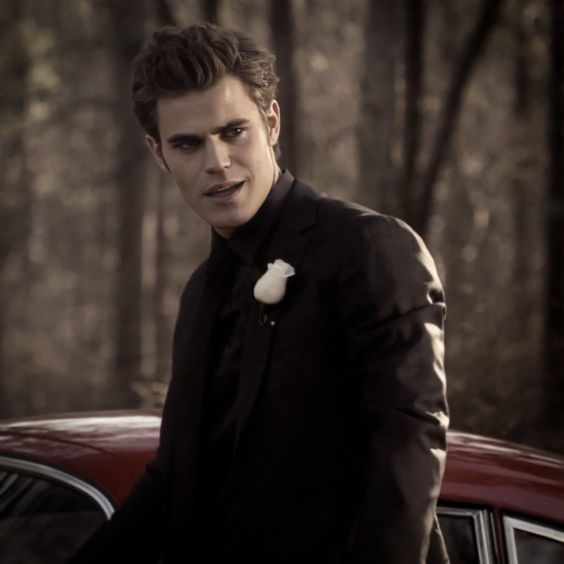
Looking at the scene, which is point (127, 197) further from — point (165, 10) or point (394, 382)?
point (394, 382)

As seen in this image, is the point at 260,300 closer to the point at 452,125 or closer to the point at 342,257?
the point at 342,257

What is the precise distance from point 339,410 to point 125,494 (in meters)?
0.67

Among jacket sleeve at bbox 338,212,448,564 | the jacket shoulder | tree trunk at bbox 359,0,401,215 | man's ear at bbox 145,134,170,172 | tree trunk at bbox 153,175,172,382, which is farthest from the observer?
tree trunk at bbox 153,175,172,382

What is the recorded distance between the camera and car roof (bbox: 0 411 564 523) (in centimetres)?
229

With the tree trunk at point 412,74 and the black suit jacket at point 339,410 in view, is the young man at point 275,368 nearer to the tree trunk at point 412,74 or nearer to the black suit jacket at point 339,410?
the black suit jacket at point 339,410

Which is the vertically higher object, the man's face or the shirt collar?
the man's face

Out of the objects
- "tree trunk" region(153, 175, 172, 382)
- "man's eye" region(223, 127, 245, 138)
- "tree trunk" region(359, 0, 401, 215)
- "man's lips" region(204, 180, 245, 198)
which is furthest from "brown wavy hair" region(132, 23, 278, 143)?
"tree trunk" region(153, 175, 172, 382)

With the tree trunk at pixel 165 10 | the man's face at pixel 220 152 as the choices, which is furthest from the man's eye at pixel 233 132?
the tree trunk at pixel 165 10

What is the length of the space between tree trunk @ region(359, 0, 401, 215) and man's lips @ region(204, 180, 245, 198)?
8360mm

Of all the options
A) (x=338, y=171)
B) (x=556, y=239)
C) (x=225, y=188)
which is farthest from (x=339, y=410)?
(x=338, y=171)

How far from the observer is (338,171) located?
2394 cm

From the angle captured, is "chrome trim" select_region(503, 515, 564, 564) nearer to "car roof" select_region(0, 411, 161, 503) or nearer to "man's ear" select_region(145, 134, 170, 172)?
"car roof" select_region(0, 411, 161, 503)

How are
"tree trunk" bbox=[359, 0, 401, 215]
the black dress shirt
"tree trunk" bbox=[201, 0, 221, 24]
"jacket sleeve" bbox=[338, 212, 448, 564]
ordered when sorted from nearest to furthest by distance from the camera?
"jacket sleeve" bbox=[338, 212, 448, 564] → the black dress shirt → "tree trunk" bbox=[359, 0, 401, 215] → "tree trunk" bbox=[201, 0, 221, 24]

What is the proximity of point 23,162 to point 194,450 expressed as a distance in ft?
75.9
